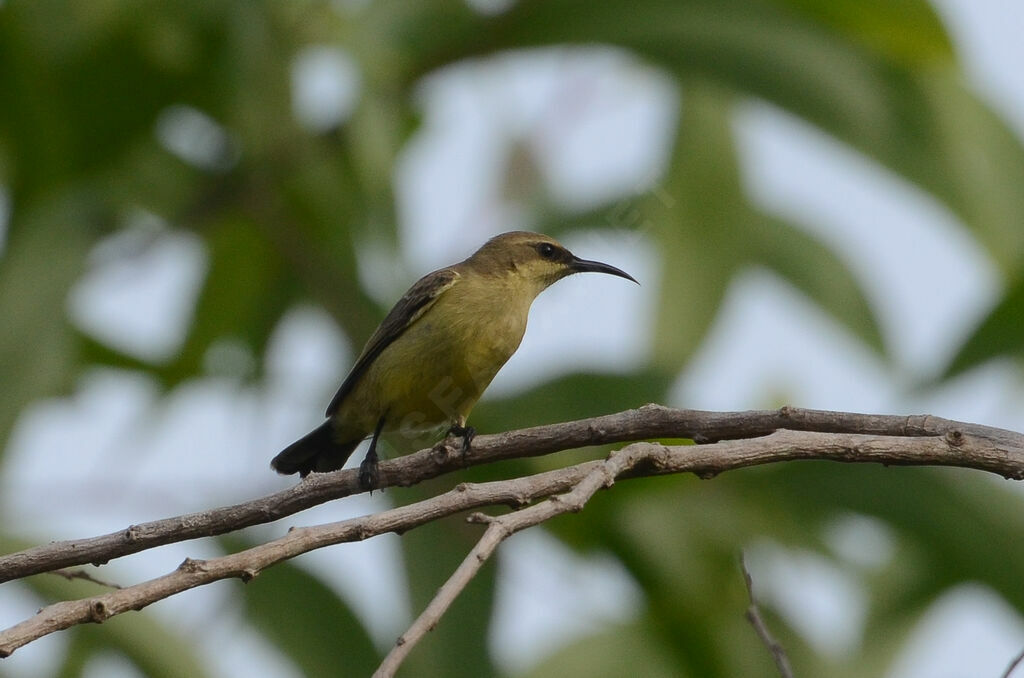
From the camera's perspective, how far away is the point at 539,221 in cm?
Result: 769

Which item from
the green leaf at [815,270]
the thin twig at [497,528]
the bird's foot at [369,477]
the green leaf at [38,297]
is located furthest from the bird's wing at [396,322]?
the thin twig at [497,528]

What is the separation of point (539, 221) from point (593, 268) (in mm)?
883

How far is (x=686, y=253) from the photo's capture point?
24.9 feet

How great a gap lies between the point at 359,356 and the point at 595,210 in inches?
67.7

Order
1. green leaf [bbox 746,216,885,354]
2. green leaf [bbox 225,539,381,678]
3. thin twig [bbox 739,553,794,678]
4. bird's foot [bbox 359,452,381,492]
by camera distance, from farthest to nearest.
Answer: green leaf [bbox 746,216,885,354], green leaf [bbox 225,539,381,678], bird's foot [bbox 359,452,381,492], thin twig [bbox 739,553,794,678]

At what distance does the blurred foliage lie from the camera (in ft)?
20.2

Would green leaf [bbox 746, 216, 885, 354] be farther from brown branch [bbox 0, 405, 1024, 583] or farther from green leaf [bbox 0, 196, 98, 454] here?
brown branch [bbox 0, 405, 1024, 583]

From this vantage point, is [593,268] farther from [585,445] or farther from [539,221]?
[585,445]

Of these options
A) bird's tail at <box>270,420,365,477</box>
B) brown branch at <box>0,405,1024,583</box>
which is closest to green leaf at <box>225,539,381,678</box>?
bird's tail at <box>270,420,365,477</box>

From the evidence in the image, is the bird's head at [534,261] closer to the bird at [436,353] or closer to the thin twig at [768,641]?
the bird at [436,353]

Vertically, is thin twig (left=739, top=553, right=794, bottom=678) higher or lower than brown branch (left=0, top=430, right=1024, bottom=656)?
lower

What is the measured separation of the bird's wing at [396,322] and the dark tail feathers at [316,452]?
152mm

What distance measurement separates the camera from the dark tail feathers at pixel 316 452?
649 centimetres

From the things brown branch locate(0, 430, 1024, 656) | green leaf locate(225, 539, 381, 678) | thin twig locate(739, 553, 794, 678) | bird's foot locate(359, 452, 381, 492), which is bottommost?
green leaf locate(225, 539, 381, 678)
